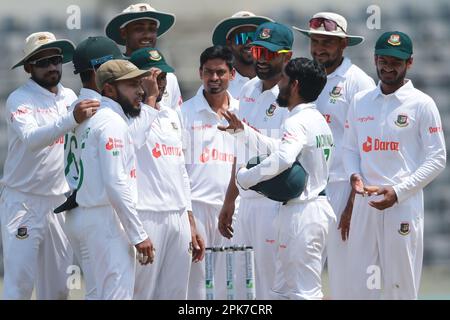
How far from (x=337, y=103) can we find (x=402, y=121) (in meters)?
0.53

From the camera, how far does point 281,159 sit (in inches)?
281

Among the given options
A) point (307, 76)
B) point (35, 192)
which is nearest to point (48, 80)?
point (35, 192)

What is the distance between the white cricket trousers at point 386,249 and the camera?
25.8 feet

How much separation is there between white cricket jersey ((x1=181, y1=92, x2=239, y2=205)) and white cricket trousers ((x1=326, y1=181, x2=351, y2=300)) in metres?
0.66

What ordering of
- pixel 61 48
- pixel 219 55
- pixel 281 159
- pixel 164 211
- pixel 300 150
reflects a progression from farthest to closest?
pixel 219 55 < pixel 61 48 < pixel 164 211 < pixel 300 150 < pixel 281 159

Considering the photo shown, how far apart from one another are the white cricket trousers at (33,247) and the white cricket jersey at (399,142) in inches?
69.1

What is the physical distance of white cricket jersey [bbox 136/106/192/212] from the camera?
752 cm

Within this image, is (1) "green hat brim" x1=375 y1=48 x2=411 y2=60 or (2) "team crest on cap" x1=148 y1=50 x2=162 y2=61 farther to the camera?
(1) "green hat brim" x1=375 y1=48 x2=411 y2=60

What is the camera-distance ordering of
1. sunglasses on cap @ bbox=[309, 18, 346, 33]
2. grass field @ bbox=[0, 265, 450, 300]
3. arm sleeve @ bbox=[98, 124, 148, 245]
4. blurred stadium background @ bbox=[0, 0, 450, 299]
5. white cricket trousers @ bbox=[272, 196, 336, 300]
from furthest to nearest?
blurred stadium background @ bbox=[0, 0, 450, 299] < grass field @ bbox=[0, 265, 450, 300] < sunglasses on cap @ bbox=[309, 18, 346, 33] < white cricket trousers @ bbox=[272, 196, 336, 300] < arm sleeve @ bbox=[98, 124, 148, 245]

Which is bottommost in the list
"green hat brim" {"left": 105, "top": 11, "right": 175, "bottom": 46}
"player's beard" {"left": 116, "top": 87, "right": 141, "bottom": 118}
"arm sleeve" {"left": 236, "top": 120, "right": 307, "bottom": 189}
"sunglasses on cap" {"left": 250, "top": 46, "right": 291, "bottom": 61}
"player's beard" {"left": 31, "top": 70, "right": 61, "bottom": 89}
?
"arm sleeve" {"left": 236, "top": 120, "right": 307, "bottom": 189}

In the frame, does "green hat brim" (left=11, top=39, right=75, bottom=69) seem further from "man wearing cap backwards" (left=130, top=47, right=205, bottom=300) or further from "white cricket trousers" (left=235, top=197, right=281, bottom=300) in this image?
"white cricket trousers" (left=235, top=197, right=281, bottom=300)

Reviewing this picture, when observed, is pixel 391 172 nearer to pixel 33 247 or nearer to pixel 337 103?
pixel 337 103

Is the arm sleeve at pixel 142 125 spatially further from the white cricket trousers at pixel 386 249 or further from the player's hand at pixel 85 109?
the white cricket trousers at pixel 386 249

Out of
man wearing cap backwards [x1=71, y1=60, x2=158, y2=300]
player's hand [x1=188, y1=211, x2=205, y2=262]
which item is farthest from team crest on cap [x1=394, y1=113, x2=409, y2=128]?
man wearing cap backwards [x1=71, y1=60, x2=158, y2=300]
